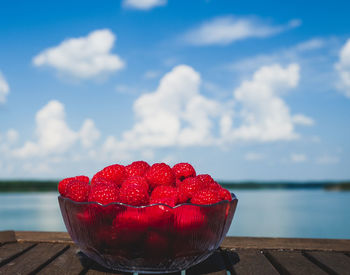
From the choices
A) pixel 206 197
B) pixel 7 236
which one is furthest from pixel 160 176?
pixel 7 236

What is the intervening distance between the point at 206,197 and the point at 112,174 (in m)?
0.36

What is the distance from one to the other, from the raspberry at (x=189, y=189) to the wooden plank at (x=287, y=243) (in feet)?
1.58

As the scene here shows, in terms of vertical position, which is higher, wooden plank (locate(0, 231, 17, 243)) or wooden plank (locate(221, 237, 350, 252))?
wooden plank (locate(0, 231, 17, 243))

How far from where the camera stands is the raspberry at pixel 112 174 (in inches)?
50.3

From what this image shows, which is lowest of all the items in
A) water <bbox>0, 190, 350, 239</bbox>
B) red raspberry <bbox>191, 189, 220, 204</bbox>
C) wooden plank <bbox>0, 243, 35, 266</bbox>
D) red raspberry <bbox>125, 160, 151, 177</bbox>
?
water <bbox>0, 190, 350, 239</bbox>

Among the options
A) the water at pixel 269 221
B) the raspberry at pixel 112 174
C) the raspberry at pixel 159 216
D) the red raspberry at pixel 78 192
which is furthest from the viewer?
the water at pixel 269 221

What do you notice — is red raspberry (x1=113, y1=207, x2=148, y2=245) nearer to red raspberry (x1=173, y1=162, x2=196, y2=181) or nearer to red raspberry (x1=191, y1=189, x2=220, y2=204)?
red raspberry (x1=191, y1=189, x2=220, y2=204)

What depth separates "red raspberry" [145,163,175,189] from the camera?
1.20 meters

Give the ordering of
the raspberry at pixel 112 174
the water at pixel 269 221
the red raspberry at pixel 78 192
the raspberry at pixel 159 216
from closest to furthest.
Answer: the raspberry at pixel 159 216
the red raspberry at pixel 78 192
the raspberry at pixel 112 174
the water at pixel 269 221

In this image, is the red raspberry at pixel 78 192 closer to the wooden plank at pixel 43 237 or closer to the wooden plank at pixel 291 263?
the wooden plank at pixel 43 237

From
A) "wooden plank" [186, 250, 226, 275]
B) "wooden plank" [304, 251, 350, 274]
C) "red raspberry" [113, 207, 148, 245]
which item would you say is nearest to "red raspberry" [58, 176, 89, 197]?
"red raspberry" [113, 207, 148, 245]

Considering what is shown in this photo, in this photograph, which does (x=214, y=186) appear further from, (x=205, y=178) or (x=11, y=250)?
(x=11, y=250)

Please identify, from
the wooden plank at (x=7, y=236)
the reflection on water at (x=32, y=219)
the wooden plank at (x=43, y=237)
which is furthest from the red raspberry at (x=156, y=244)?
the reflection on water at (x=32, y=219)

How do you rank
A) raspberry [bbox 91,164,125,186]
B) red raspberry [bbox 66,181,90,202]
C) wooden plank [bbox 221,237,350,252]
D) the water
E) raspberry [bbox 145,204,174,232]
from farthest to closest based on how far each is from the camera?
the water, wooden plank [bbox 221,237,350,252], raspberry [bbox 91,164,125,186], red raspberry [bbox 66,181,90,202], raspberry [bbox 145,204,174,232]
